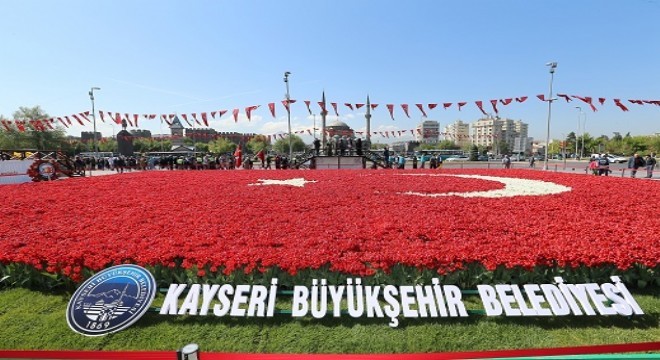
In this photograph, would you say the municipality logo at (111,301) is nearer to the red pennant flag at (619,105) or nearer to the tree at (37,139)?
the red pennant flag at (619,105)

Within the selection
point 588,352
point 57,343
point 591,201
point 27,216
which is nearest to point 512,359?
point 588,352

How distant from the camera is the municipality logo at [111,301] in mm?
3740

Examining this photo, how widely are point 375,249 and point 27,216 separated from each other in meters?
8.29

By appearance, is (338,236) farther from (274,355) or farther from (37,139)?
(37,139)

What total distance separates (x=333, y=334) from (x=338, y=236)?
89.3 inches

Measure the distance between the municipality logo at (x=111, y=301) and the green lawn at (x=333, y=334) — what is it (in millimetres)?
153

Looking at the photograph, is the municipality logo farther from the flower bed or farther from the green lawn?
the flower bed

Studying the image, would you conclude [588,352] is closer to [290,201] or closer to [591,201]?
[290,201]

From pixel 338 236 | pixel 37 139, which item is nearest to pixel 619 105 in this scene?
pixel 338 236

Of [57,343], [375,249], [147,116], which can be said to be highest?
[147,116]

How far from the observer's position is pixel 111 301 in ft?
13.0

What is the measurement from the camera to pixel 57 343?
12.2 ft

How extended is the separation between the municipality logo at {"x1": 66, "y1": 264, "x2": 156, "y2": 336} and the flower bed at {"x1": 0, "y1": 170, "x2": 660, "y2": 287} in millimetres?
519

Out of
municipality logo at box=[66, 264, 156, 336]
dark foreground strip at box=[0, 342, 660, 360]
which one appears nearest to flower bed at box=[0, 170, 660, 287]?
municipality logo at box=[66, 264, 156, 336]
